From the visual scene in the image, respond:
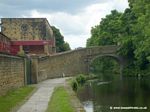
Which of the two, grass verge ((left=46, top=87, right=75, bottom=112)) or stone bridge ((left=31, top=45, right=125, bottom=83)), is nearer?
grass verge ((left=46, top=87, right=75, bottom=112))

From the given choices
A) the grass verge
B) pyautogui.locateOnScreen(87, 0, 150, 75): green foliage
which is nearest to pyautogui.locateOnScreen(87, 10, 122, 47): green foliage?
pyautogui.locateOnScreen(87, 0, 150, 75): green foliage

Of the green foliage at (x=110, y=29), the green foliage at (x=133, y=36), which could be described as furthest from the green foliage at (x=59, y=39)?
the green foliage at (x=133, y=36)

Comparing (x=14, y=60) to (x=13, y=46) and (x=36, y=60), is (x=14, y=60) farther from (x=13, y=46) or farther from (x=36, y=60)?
(x=13, y=46)

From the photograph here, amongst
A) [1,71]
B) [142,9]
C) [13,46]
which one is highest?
[142,9]

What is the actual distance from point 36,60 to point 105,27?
1775 inches

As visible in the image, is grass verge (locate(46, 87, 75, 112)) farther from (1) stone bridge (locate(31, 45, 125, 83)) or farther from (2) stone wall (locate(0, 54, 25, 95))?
(1) stone bridge (locate(31, 45, 125, 83))

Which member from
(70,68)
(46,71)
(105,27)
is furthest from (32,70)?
(105,27)

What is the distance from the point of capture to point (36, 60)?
4253 cm

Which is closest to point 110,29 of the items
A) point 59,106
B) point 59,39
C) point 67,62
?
point 59,39

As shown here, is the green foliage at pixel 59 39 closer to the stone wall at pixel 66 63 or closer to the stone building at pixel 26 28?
the stone wall at pixel 66 63

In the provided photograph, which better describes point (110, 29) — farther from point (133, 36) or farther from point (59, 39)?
point (133, 36)

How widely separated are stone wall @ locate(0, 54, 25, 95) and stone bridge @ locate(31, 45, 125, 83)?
22.3 ft

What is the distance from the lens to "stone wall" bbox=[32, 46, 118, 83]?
47.0 meters

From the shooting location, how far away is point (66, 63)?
197 ft
